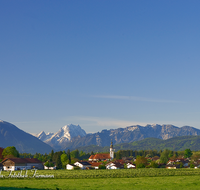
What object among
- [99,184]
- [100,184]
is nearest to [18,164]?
[99,184]

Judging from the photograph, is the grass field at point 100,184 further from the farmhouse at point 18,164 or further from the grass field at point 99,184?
the farmhouse at point 18,164

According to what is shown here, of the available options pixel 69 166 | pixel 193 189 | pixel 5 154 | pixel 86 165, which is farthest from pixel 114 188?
pixel 5 154

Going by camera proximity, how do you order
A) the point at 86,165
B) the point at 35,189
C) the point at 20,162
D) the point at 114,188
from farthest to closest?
the point at 86,165
the point at 20,162
the point at 114,188
the point at 35,189

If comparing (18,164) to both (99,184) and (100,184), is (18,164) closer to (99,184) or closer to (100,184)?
(99,184)

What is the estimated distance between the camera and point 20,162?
467 ft

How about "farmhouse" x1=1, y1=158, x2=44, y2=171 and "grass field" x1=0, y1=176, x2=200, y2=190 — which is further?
"farmhouse" x1=1, y1=158, x2=44, y2=171

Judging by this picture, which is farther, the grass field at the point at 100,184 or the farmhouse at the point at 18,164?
the farmhouse at the point at 18,164

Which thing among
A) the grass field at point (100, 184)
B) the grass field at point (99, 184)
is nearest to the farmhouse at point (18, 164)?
the grass field at point (99, 184)

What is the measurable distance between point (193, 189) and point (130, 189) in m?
10.9

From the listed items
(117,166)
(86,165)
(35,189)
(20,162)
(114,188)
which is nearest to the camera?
(35,189)

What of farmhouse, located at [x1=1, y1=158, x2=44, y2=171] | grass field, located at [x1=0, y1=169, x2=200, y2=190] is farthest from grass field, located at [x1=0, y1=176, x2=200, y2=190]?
farmhouse, located at [x1=1, y1=158, x2=44, y2=171]

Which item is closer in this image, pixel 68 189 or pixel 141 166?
pixel 68 189

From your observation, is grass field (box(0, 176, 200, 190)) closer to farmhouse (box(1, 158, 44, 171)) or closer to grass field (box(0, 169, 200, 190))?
grass field (box(0, 169, 200, 190))

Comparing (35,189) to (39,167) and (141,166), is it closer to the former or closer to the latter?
(141,166)
